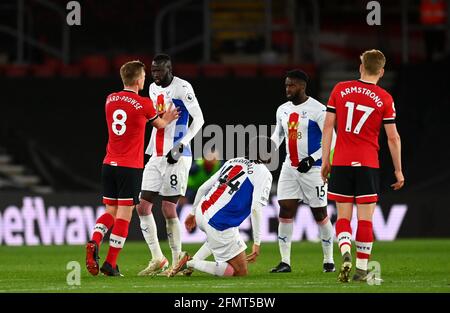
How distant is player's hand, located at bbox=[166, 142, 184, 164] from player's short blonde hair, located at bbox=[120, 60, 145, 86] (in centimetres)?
81

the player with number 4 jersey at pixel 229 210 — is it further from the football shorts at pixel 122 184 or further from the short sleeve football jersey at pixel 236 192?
the football shorts at pixel 122 184

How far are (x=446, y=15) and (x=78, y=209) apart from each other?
28.1 ft

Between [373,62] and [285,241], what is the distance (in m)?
2.68

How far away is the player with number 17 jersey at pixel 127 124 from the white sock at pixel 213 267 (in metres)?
1.13

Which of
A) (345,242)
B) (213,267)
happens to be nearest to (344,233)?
(345,242)

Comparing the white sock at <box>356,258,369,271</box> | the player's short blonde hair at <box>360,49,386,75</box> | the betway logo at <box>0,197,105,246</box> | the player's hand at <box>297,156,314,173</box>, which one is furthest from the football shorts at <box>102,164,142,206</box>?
the betway logo at <box>0,197,105,246</box>

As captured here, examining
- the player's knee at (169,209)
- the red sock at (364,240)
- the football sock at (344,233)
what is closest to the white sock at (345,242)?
the football sock at (344,233)

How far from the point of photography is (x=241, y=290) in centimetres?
977

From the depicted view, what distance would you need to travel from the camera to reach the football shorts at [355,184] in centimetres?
1070

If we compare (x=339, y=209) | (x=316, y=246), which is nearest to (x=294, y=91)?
(x=339, y=209)

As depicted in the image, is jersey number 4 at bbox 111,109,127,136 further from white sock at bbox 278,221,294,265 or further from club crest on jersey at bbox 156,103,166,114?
white sock at bbox 278,221,294,265

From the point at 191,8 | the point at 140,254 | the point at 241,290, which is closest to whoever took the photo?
the point at 241,290

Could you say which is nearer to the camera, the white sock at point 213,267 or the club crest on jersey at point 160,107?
the white sock at point 213,267

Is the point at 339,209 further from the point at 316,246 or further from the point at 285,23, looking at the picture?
the point at 285,23
